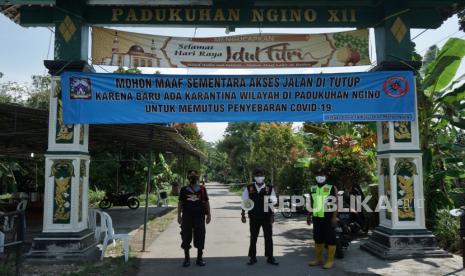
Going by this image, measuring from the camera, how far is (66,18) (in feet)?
28.4

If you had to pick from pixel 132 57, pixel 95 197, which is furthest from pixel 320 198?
pixel 95 197

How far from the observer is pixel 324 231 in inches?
310

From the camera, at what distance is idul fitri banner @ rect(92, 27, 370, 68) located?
9133 mm

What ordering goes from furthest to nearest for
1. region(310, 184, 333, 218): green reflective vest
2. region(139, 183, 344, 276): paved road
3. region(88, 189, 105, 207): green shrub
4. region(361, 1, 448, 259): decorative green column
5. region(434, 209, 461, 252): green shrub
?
region(88, 189, 105, 207): green shrub → region(434, 209, 461, 252): green shrub → region(361, 1, 448, 259): decorative green column → region(310, 184, 333, 218): green reflective vest → region(139, 183, 344, 276): paved road

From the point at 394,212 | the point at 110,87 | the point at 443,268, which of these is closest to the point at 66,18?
the point at 110,87

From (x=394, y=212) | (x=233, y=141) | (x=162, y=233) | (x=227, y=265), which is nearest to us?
(x=227, y=265)

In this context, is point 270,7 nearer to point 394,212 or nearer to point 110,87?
point 110,87

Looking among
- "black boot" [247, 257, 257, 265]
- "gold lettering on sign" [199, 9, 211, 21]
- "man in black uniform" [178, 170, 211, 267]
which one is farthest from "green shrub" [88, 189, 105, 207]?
"black boot" [247, 257, 257, 265]

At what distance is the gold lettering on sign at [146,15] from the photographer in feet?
29.5

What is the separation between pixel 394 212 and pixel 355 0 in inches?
169

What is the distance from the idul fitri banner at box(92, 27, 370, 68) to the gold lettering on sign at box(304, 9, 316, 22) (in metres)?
0.40

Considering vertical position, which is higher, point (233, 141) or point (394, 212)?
point (233, 141)

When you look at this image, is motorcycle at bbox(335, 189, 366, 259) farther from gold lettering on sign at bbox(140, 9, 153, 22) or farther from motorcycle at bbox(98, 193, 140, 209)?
motorcycle at bbox(98, 193, 140, 209)

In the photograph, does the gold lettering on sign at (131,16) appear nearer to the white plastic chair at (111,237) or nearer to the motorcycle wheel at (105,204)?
the white plastic chair at (111,237)
